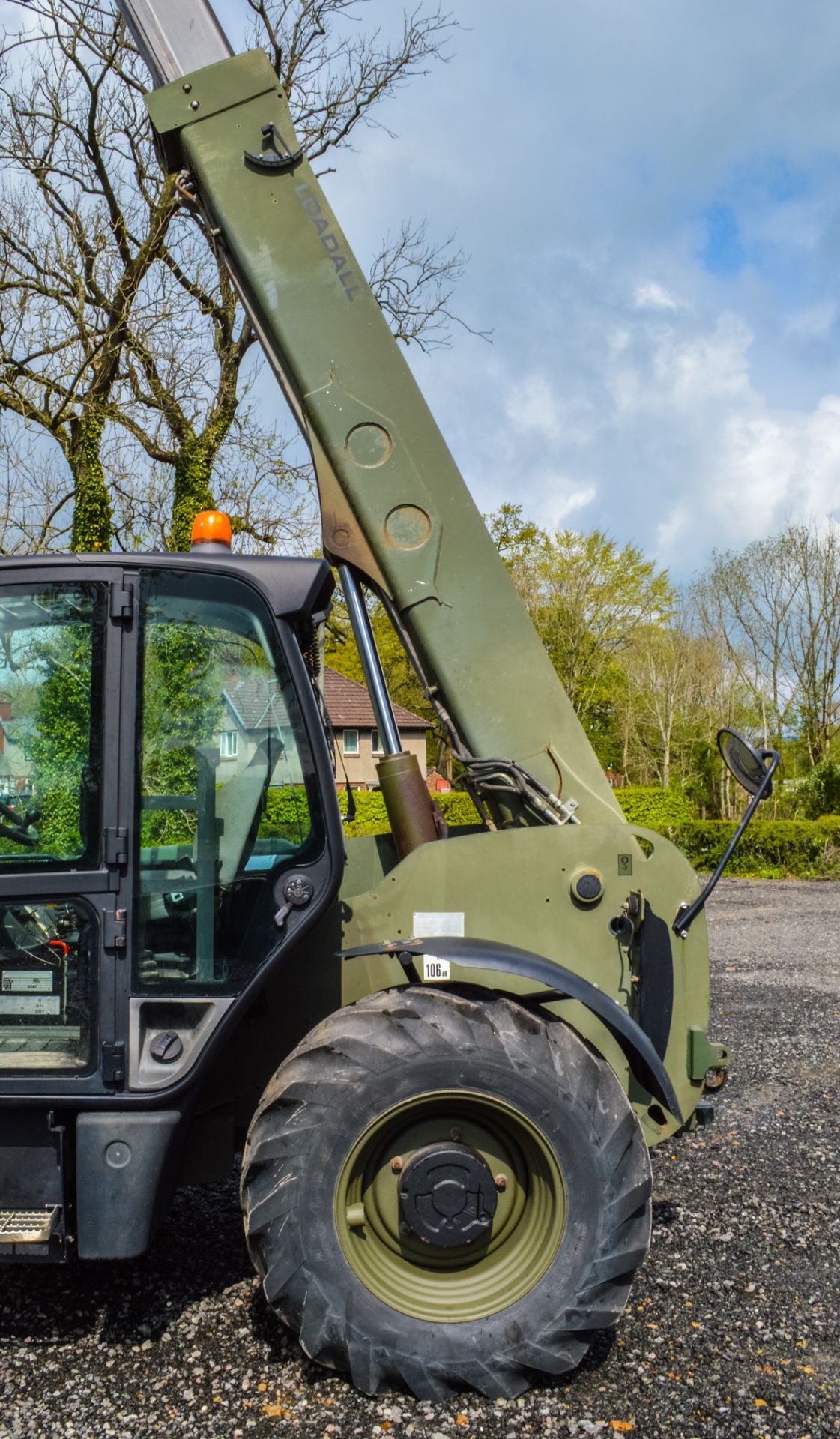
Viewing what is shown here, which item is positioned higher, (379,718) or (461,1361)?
(379,718)

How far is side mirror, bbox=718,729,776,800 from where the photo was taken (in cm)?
326

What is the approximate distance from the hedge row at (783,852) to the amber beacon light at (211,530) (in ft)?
49.5

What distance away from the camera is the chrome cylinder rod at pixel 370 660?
3598 millimetres

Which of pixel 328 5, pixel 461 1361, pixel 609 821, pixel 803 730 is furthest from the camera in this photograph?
pixel 803 730

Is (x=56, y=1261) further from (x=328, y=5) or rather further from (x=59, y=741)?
(x=328, y=5)

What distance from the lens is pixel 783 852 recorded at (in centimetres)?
1741

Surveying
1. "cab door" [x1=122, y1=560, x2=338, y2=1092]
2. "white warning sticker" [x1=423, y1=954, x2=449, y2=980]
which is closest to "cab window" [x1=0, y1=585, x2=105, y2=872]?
"cab door" [x1=122, y1=560, x2=338, y2=1092]

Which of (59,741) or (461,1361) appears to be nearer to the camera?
(461,1361)

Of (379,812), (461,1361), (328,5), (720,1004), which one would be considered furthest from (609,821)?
(379,812)

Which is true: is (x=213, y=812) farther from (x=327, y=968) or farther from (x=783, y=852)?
(x=783, y=852)

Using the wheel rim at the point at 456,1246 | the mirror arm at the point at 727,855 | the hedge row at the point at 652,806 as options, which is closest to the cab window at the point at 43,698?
the wheel rim at the point at 456,1246

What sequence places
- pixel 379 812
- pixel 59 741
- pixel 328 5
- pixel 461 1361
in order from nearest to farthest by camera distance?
pixel 461 1361
pixel 59 741
pixel 328 5
pixel 379 812

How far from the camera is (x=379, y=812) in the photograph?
21.8m

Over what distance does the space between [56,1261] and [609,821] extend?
81.5 inches
